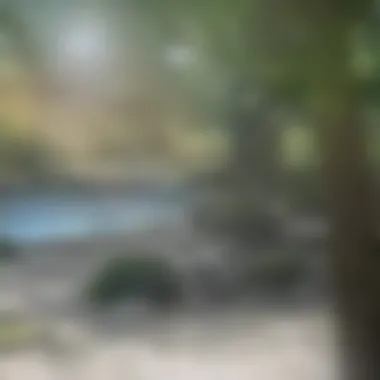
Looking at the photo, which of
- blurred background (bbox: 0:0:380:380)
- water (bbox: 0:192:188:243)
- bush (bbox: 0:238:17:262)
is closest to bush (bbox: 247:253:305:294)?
blurred background (bbox: 0:0:380:380)

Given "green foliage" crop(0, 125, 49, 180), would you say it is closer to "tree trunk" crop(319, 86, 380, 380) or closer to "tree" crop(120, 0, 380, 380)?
"tree" crop(120, 0, 380, 380)

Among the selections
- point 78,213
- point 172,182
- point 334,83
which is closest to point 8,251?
point 78,213

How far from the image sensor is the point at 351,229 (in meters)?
0.91

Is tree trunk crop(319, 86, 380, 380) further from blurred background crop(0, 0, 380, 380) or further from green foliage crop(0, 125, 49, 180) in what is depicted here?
green foliage crop(0, 125, 49, 180)

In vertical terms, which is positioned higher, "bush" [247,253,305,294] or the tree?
the tree

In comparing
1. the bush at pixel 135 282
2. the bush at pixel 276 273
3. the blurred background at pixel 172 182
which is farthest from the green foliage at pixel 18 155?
the bush at pixel 276 273

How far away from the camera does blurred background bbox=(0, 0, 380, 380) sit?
854 millimetres

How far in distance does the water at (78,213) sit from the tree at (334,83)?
195 millimetres

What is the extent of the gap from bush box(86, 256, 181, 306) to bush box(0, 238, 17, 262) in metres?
0.10

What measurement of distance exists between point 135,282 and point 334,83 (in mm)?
356

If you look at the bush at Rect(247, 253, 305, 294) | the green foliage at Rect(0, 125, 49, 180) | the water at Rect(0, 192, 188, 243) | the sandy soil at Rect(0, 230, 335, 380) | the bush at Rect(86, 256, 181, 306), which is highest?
the green foliage at Rect(0, 125, 49, 180)

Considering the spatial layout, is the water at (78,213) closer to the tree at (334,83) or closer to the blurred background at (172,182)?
the blurred background at (172,182)

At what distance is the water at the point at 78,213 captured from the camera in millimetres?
848

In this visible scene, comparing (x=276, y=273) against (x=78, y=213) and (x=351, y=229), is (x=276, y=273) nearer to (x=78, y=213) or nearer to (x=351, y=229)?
(x=351, y=229)
